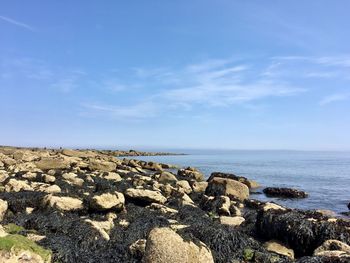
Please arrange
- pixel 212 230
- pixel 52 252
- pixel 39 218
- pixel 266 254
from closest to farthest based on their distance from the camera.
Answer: pixel 52 252 < pixel 266 254 < pixel 212 230 < pixel 39 218

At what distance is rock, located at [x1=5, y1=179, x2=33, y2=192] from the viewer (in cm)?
1457

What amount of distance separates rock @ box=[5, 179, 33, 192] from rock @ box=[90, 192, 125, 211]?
360 centimetres

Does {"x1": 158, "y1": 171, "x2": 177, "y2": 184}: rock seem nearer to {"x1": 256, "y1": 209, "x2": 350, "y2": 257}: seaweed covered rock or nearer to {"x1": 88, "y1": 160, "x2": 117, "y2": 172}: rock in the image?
{"x1": 88, "y1": 160, "x2": 117, "y2": 172}: rock

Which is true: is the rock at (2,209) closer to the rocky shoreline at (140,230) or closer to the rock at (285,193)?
the rocky shoreline at (140,230)

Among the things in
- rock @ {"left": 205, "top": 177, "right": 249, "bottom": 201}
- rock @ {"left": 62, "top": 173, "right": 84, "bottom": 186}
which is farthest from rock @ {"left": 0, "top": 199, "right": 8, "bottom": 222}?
rock @ {"left": 205, "top": 177, "right": 249, "bottom": 201}

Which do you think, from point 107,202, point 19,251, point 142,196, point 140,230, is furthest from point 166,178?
point 19,251

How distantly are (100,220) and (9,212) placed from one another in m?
2.75

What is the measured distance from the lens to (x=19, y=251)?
6.27 meters

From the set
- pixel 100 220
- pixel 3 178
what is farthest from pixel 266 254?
pixel 3 178

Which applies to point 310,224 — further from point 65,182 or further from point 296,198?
point 296,198

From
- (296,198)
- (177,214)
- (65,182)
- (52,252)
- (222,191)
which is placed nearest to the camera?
(52,252)

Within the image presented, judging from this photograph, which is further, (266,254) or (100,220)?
(100,220)

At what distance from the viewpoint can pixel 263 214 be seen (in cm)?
1190

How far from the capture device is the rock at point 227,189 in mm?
22094
